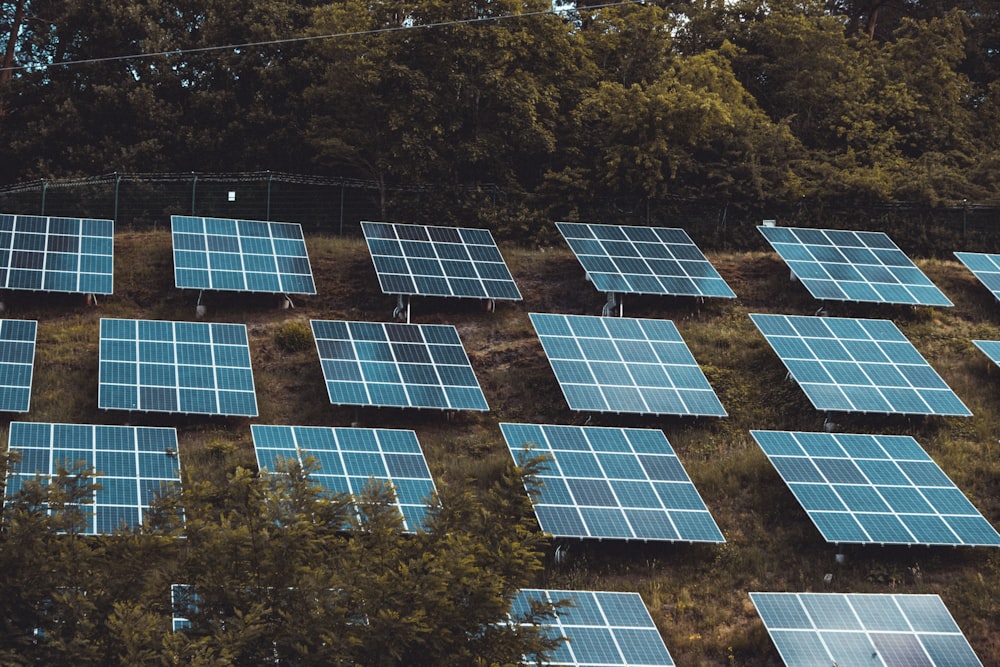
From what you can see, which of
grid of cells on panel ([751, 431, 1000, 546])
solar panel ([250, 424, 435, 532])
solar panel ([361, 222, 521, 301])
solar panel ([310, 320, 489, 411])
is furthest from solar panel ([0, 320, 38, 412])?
grid of cells on panel ([751, 431, 1000, 546])

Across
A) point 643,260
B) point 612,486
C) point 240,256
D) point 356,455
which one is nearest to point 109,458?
point 356,455

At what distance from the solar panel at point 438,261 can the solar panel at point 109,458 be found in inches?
444

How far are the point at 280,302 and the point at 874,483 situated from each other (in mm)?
18095

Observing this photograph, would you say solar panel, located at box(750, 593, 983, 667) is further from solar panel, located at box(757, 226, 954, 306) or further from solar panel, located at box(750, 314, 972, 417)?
solar panel, located at box(757, 226, 954, 306)

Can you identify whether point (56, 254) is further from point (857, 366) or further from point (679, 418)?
point (857, 366)

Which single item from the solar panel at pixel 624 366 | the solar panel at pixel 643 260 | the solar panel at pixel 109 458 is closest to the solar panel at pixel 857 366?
the solar panel at pixel 624 366

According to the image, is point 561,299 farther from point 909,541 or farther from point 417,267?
point 909,541

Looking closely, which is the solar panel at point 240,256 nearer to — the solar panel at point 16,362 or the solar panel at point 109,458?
the solar panel at point 16,362

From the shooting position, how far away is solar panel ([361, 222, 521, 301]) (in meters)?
48.1

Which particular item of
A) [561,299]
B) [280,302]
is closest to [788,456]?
[561,299]

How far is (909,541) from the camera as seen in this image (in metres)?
37.8

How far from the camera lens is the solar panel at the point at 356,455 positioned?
3756cm

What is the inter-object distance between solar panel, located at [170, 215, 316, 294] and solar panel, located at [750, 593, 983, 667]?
1867 cm

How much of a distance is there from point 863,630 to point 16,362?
21417 mm
